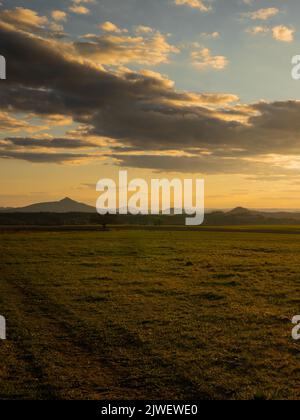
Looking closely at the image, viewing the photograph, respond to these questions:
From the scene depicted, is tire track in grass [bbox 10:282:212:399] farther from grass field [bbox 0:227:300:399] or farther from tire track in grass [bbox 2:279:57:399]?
tire track in grass [bbox 2:279:57:399]

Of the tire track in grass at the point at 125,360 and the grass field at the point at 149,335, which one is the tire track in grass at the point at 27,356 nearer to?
the grass field at the point at 149,335

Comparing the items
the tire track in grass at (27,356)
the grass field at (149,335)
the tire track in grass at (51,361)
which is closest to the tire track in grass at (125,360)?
the grass field at (149,335)

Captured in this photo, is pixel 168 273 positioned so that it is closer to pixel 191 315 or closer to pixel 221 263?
pixel 221 263

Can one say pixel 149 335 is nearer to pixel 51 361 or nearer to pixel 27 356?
pixel 51 361

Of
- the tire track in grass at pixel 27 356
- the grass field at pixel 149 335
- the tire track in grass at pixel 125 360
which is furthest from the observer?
the grass field at pixel 149 335

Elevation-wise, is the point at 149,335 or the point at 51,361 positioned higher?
the point at 51,361

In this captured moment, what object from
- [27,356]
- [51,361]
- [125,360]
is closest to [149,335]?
[125,360]

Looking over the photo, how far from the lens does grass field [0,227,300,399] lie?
11656 millimetres

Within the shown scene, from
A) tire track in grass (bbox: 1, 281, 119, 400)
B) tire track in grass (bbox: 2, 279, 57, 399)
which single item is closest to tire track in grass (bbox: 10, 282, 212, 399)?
tire track in grass (bbox: 1, 281, 119, 400)

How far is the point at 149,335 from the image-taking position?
16.5m

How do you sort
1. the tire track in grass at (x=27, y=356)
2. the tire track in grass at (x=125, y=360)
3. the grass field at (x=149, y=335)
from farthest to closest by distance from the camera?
1. the grass field at (x=149, y=335)
2. the tire track in grass at (x=125, y=360)
3. the tire track in grass at (x=27, y=356)

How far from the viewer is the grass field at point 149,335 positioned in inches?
459
